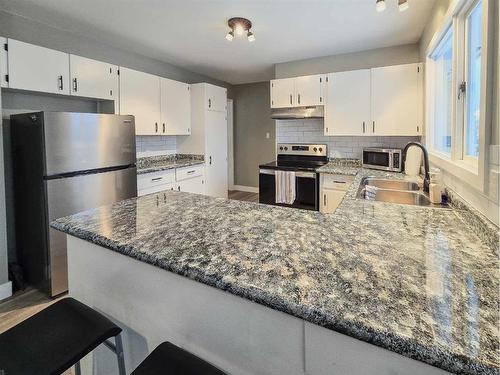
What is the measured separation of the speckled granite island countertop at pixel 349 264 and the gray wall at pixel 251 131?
483 centimetres

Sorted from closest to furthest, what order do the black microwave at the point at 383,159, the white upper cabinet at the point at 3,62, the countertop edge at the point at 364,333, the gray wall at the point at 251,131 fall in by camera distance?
the countertop edge at the point at 364,333
the white upper cabinet at the point at 3,62
the black microwave at the point at 383,159
the gray wall at the point at 251,131

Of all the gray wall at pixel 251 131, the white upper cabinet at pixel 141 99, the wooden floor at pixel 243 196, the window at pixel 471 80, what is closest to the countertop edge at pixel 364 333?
the window at pixel 471 80

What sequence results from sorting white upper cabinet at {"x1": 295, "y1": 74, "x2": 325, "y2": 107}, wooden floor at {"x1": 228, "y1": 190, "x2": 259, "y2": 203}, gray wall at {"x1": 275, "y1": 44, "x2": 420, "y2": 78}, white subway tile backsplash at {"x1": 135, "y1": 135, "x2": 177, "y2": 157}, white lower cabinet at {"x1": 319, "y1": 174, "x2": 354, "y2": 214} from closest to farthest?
white lower cabinet at {"x1": 319, "y1": 174, "x2": 354, "y2": 214}
gray wall at {"x1": 275, "y1": 44, "x2": 420, "y2": 78}
white upper cabinet at {"x1": 295, "y1": 74, "x2": 325, "y2": 107}
white subway tile backsplash at {"x1": 135, "y1": 135, "x2": 177, "y2": 157}
wooden floor at {"x1": 228, "y1": 190, "x2": 259, "y2": 203}

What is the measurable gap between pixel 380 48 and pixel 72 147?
12.1 ft

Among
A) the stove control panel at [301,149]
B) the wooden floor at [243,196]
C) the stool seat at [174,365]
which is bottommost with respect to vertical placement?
the wooden floor at [243,196]

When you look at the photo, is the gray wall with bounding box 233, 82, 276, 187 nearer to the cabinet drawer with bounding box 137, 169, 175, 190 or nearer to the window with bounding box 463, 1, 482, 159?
the cabinet drawer with bounding box 137, 169, 175, 190

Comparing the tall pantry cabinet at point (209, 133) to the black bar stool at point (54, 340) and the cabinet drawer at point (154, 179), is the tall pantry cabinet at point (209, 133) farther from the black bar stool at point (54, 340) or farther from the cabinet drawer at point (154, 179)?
the black bar stool at point (54, 340)

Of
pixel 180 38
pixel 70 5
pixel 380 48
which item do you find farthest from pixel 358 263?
pixel 380 48

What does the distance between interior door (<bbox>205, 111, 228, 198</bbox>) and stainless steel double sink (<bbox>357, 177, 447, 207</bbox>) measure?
8.10 feet

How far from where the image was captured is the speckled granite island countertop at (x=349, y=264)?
0.52 meters

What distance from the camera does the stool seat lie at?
77 centimetres

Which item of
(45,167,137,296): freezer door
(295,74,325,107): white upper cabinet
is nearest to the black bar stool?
(45,167,137,296): freezer door

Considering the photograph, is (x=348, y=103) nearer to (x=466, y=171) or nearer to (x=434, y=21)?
(x=434, y=21)

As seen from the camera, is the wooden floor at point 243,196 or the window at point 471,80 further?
the wooden floor at point 243,196
